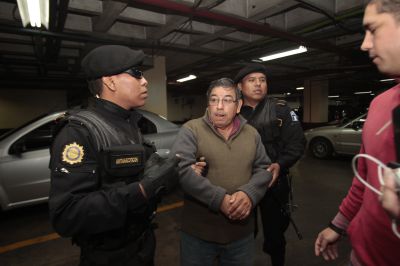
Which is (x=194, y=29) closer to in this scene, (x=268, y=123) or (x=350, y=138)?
(x=268, y=123)

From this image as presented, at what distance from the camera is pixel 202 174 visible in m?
1.74

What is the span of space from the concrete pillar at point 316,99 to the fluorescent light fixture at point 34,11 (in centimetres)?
1352

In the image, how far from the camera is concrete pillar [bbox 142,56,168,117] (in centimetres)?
796

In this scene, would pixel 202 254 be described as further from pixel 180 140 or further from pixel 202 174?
pixel 180 140

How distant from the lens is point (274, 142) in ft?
7.77

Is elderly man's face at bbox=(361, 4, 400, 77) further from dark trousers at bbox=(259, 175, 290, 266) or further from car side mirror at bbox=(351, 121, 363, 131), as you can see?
car side mirror at bbox=(351, 121, 363, 131)

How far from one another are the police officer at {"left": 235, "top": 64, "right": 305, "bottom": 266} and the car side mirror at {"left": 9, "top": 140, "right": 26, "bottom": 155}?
3275mm

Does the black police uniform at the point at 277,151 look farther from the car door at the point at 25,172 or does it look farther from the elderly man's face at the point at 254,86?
the car door at the point at 25,172

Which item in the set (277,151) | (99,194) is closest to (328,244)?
(277,151)

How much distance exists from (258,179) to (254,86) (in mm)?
940

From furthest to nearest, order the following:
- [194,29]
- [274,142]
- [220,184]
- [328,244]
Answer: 1. [194,29]
2. [274,142]
3. [220,184]
4. [328,244]

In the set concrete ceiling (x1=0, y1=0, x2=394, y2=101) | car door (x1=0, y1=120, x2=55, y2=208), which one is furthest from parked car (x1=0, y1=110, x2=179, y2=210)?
concrete ceiling (x1=0, y1=0, x2=394, y2=101)

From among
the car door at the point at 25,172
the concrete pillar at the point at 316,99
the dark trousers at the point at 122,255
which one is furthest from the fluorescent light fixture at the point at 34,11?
the concrete pillar at the point at 316,99

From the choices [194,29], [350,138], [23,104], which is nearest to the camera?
[194,29]
